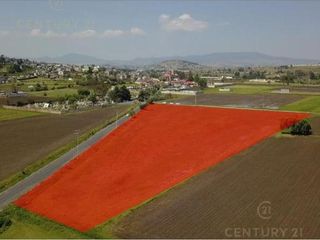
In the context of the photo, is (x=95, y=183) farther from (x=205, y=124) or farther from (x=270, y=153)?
(x=205, y=124)

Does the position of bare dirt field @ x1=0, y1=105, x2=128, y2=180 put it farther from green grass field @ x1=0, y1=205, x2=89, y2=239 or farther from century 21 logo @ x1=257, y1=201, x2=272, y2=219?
century 21 logo @ x1=257, y1=201, x2=272, y2=219

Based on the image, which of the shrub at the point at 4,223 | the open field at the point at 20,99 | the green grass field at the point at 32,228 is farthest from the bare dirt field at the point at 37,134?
the open field at the point at 20,99

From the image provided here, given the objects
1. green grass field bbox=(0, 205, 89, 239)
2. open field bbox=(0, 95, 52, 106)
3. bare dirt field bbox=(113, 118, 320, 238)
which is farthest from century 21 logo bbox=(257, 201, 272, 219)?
open field bbox=(0, 95, 52, 106)

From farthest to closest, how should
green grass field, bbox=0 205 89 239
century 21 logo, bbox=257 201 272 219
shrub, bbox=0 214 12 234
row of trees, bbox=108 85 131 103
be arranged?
row of trees, bbox=108 85 131 103 → shrub, bbox=0 214 12 234 → century 21 logo, bbox=257 201 272 219 → green grass field, bbox=0 205 89 239

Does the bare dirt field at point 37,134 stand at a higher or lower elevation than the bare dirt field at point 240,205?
lower

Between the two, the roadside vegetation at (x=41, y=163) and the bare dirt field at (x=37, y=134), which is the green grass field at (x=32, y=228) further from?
the bare dirt field at (x=37, y=134)

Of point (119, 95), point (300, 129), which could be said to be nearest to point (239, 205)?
point (300, 129)

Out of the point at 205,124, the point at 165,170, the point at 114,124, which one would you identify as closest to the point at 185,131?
the point at 205,124
